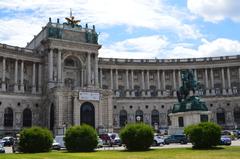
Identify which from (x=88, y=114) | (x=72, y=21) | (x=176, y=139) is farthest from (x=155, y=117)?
(x=176, y=139)

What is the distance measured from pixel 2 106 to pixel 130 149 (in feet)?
151

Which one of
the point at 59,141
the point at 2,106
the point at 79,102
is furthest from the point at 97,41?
the point at 59,141

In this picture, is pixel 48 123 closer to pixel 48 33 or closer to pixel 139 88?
pixel 48 33

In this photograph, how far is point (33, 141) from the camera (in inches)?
1419

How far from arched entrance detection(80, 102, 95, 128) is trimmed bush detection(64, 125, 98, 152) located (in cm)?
3925

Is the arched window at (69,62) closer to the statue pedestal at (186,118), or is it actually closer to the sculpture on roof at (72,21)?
the sculpture on roof at (72,21)

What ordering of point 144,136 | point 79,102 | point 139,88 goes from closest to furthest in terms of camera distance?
point 144,136, point 79,102, point 139,88

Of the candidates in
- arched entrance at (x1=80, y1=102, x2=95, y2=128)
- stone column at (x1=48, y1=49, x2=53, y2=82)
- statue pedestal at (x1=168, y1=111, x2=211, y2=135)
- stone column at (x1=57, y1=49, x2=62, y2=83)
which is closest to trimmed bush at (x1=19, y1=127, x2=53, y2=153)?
statue pedestal at (x1=168, y1=111, x2=211, y2=135)

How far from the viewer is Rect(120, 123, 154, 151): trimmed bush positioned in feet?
119

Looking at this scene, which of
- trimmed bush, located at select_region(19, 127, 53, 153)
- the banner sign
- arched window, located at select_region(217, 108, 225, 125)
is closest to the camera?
trimmed bush, located at select_region(19, 127, 53, 153)

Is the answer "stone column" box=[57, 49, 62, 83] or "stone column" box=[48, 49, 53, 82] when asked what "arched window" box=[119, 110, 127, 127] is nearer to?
"stone column" box=[57, 49, 62, 83]

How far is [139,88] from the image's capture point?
321 ft

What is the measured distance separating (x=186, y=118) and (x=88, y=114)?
2845cm

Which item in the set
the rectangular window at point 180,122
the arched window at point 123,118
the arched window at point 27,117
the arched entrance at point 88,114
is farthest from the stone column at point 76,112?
the rectangular window at point 180,122
